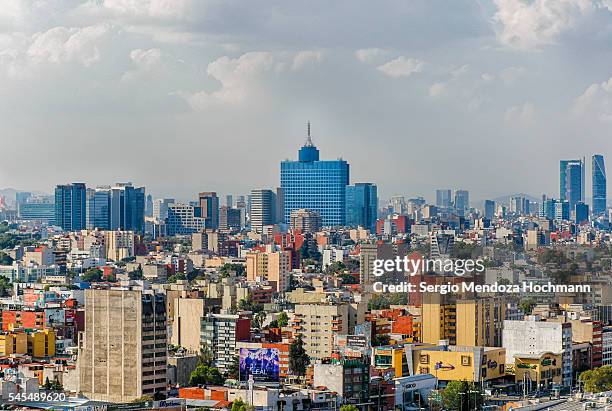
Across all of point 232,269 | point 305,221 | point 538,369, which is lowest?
point 538,369

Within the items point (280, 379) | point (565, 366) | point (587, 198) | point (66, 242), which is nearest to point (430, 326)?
point (565, 366)

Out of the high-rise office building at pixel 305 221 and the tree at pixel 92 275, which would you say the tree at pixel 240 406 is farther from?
the high-rise office building at pixel 305 221

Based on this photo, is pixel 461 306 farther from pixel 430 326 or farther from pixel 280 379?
pixel 280 379

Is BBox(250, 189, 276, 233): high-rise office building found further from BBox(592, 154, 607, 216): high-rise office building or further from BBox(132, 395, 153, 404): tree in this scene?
BBox(132, 395, 153, 404): tree

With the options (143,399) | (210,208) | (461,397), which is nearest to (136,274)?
(461,397)

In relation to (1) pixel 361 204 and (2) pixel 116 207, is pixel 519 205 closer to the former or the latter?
(1) pixel 361 204

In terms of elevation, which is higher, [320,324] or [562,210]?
[562,210]
